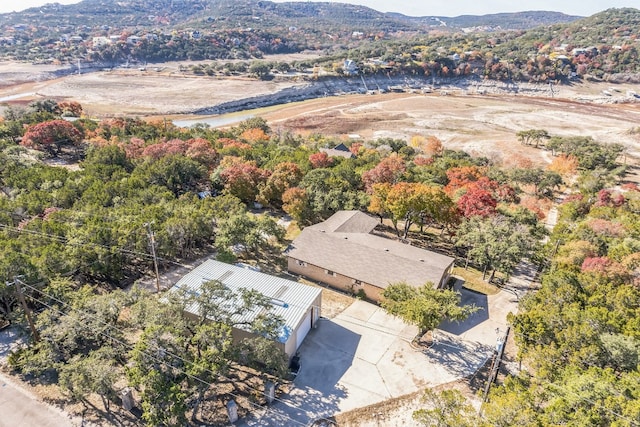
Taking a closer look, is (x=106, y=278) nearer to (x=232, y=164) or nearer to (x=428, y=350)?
(x=232, y=164)

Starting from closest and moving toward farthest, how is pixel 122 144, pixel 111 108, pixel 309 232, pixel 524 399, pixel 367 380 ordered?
pixel 524 399
pixel 367 380
pixel 309 232
pixel 122 144
pixel 111 108

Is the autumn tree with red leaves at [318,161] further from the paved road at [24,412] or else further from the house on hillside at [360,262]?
the paved road at [24,412]

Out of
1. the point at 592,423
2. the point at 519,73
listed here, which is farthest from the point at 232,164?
the point at 519,73

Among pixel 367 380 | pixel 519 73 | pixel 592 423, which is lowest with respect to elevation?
pixel 367 380

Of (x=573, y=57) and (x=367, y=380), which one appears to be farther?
(x=573, y=57)

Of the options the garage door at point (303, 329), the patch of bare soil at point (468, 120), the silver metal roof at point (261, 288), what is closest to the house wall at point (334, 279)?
the silver metal roof at point (261, 288)

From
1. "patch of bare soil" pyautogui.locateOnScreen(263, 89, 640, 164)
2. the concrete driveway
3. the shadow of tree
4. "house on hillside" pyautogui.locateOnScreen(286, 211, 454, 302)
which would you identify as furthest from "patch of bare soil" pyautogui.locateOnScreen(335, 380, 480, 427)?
"patch of bare soil" pyautogui.locateOnScreen(263, 89, 640, 164)
